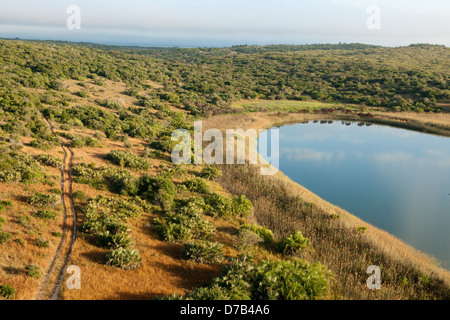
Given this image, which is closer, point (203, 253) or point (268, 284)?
point (268, 284)

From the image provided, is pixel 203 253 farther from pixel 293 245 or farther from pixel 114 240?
pixel 293 245

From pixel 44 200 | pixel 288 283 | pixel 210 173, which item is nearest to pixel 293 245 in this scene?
pixel 288 283

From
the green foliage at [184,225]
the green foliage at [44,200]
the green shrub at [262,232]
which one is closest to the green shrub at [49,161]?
the green foliage at [44,200]

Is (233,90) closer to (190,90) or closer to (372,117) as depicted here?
(190,90)

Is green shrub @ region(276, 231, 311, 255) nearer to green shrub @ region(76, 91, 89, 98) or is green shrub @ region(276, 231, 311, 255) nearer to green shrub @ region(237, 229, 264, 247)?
green shrub @ region(237, 229, 264, 247)

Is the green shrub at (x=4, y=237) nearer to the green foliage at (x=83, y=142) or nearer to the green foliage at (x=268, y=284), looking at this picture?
the green foliage at (x=268, y=284)
